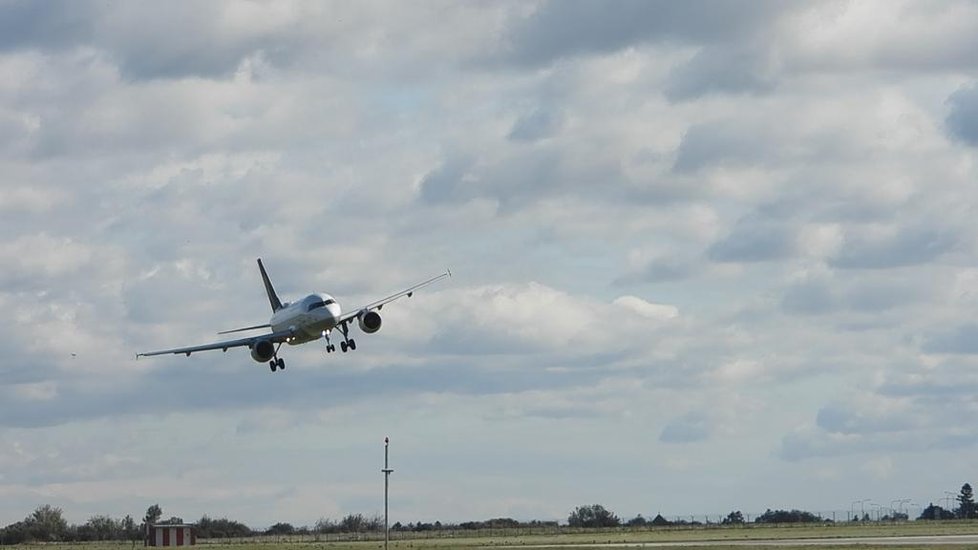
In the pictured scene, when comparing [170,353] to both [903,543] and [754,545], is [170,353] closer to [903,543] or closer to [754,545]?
[754,545]

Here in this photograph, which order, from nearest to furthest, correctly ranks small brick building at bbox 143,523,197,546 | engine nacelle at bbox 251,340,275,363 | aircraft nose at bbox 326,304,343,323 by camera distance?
aircraft nose at bbox 326,304,343,323 → engine nacelle at bbox 251,340,275,363 → small brick building at bbox 143,523,197,546

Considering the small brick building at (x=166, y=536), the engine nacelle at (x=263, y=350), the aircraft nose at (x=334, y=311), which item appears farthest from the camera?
the small brick building at (x=166, y=536)

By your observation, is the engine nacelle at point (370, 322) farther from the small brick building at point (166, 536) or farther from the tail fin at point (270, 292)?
the small brick building at point (166, 536)

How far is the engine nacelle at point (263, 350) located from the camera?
456 feet

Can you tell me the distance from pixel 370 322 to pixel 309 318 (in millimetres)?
5493

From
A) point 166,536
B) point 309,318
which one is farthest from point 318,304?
point 166,536

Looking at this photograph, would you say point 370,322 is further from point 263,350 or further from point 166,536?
point 166,536

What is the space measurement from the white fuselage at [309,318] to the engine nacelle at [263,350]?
2.68 m

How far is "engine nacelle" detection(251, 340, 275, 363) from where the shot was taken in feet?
456

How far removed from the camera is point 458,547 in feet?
504

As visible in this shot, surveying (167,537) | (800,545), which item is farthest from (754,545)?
(167,537)

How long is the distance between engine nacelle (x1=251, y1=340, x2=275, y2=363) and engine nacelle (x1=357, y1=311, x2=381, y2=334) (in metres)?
8.30

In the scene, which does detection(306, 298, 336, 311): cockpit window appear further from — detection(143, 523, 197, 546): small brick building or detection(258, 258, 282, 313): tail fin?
detection(143, 523, 197, 546): small brick building

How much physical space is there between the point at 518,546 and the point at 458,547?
7703mm
